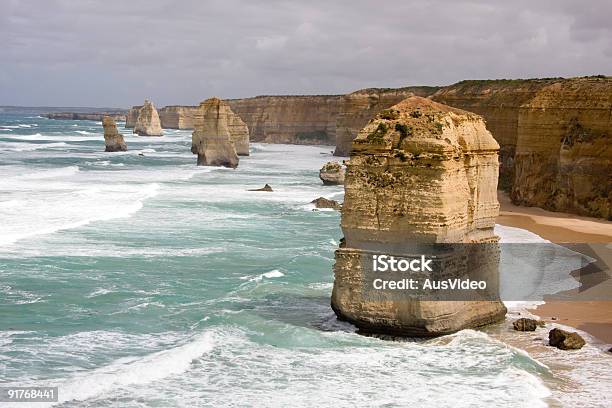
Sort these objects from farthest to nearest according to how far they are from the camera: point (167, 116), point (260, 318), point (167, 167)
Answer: point (167, 116) < point (167, 167) < point (260, 318)

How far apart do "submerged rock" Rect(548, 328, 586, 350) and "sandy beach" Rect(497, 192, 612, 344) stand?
0.94 metres

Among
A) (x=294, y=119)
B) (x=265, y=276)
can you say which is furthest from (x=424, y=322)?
(x=294, y=119)

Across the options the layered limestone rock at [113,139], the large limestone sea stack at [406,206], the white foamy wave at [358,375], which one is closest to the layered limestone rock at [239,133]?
the layered limestone rock at [113,139]

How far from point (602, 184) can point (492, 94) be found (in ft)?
61.8

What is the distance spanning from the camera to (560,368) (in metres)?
14.4

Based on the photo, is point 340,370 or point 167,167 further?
point 167,167

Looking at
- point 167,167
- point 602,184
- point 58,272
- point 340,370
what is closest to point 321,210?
point 602,184

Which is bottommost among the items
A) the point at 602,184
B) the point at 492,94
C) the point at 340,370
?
the point at 340,370

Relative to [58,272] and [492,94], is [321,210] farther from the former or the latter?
[492,94]

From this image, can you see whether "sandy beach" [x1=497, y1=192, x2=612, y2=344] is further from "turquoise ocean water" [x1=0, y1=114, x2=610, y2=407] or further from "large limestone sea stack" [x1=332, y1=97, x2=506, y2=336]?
"large limestone sea stack" [x1=332, y1=97, x2=506, y2=336]

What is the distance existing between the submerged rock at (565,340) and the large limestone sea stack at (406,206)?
168 centimetres

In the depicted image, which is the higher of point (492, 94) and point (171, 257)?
point (492, 94)

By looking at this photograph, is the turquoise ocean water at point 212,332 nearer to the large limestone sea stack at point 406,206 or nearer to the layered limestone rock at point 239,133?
the large limestone sea stack at point 406,206

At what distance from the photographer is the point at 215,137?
206ft
